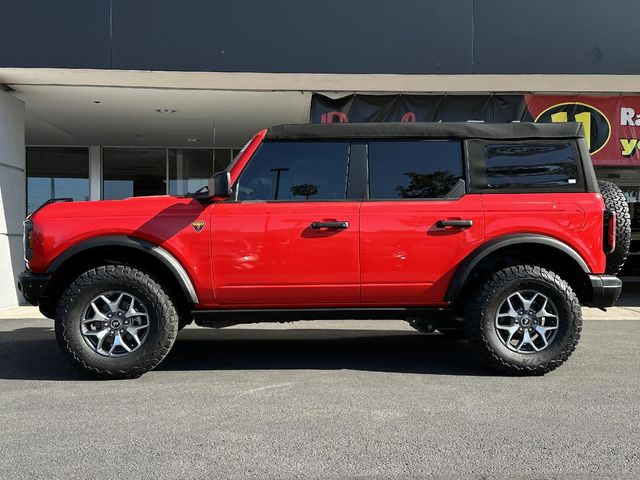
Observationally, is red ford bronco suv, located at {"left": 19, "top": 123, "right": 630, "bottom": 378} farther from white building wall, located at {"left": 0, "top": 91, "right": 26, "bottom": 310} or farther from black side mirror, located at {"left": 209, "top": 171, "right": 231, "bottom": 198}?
white building wall, located at {"left": 0, "top": 91, "right": 26, "bottom": 310}

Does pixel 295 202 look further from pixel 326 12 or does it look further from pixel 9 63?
pixel 9 63

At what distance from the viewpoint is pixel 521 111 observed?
9.04 meters

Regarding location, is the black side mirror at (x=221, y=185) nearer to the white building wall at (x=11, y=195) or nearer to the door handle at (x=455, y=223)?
the door handle at (x=455, y=223)

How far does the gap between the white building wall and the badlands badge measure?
591 cm

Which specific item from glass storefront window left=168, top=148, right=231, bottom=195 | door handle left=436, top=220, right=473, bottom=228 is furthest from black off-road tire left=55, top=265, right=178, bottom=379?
glass storefront window left=168, top=148, right=231, bottom=195

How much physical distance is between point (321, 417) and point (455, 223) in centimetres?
191

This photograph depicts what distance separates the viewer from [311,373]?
15.3 feet

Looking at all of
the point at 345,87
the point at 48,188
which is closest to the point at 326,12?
the point at 345,87

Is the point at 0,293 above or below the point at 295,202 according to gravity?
below

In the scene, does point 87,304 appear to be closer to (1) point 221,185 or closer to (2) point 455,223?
(1) point 221,185

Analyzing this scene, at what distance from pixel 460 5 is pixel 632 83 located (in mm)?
3088

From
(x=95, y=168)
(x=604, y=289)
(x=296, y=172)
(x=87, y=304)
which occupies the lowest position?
(x=87, y=304)

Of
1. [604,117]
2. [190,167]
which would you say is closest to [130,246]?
[604,117]

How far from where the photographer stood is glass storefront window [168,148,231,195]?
A: 47.5ft
